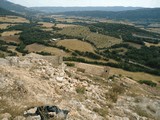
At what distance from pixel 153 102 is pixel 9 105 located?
17.4 m

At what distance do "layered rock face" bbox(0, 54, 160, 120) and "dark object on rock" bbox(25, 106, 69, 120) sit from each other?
3.4 inches

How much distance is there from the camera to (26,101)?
22.6 m

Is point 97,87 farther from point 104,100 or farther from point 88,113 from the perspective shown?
point 88,113

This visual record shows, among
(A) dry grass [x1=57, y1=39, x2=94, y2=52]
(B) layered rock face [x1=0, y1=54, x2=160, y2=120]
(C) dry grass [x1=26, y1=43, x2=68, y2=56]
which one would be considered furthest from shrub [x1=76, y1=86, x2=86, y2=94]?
(A) dry grass [x1=57, y1=39, x2=94, y2=52]

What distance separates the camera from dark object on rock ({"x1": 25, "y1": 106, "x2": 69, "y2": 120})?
802 inches

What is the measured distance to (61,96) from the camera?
2553 cm

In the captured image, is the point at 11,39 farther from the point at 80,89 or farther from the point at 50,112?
the point at 50,112

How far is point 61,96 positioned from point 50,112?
15.9ft

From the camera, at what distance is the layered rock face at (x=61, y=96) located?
72.1 ft

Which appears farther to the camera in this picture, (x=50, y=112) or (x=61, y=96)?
(x=61, y=96)

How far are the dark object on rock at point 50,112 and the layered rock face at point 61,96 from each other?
0.28 ft

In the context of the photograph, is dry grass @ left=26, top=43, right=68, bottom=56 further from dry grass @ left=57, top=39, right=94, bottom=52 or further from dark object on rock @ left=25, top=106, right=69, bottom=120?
dark object on rock @ left=25, top=106, right=69, bottom=120

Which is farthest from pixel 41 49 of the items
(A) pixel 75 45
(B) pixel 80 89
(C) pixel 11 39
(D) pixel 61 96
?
(D) pixel 61 96

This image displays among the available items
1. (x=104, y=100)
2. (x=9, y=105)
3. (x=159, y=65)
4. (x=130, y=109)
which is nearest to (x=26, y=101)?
(x=9, y=105)
